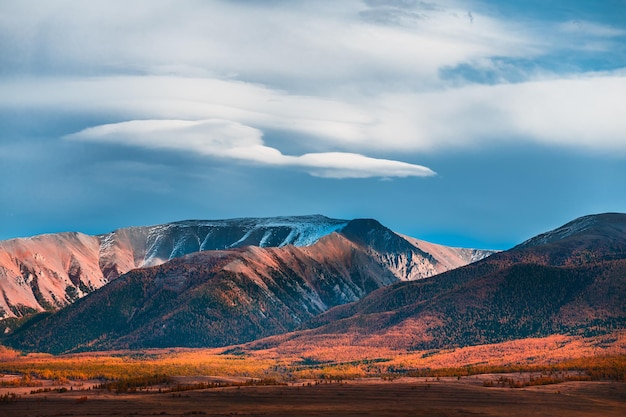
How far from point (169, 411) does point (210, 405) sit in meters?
8.84

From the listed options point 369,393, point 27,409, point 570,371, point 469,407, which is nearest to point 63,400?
point 27,409

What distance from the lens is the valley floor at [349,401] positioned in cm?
12669

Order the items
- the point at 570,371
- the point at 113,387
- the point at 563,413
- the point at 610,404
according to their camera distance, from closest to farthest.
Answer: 1. the point at 563,413
2. the point at 610,404
3. the point at 113,387
4. the point at 570,371

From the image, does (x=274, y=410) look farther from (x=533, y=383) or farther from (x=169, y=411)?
(x=533, y=383)

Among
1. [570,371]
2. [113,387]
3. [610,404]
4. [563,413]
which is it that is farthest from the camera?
[570,371]

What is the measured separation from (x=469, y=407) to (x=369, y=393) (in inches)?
782

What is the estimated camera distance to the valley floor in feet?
416

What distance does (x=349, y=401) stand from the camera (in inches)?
5433

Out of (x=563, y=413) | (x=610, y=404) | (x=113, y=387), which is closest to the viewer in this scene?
(x=563, y=413)

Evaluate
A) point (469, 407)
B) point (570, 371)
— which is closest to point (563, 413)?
point (469, 407)

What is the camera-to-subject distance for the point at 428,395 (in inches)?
5655

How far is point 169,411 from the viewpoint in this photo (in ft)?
416

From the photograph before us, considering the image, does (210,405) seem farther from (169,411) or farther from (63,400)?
(63,400)

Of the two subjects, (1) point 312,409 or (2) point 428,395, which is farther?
(2) point 428,395
